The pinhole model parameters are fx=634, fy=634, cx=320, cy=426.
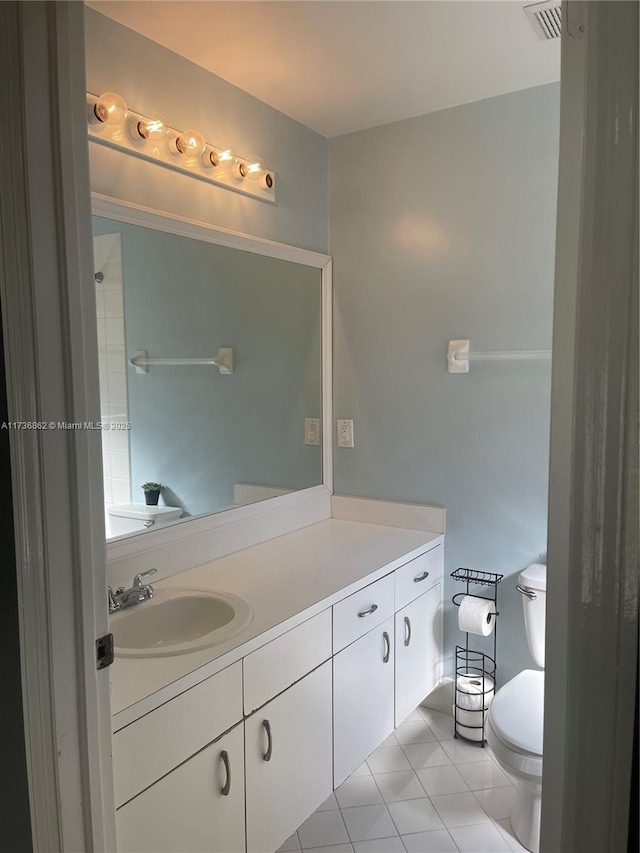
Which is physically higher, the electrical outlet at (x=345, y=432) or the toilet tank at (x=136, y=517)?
the electrical outlet at (x=345, y=432)

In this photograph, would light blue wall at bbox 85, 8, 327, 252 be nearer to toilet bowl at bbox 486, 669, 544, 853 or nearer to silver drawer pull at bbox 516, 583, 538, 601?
silver drawer pull at bbox 516, 583, 538, 601

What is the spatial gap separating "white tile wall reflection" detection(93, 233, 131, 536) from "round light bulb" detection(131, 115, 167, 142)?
31 cm

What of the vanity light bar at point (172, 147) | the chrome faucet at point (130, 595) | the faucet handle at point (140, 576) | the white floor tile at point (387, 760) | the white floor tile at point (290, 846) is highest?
the vanity light bar at point (172, 147)

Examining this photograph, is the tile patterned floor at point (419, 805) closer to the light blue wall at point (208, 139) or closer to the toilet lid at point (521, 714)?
the toilet lid at point (521, 714)

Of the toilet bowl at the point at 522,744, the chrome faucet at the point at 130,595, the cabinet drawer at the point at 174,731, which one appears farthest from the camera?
the toilet bowl at the point at 522,744

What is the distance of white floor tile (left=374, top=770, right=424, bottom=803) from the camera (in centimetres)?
221

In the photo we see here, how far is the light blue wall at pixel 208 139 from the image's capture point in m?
1.81

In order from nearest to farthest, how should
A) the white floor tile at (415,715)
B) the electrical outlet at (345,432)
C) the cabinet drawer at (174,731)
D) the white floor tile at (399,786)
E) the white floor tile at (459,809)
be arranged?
the cabinet drawer at (174,731) → the white floor tile at (459,809) → the white floor tile at (399,786) → the white floor tile at (415,715) → the electrical outlet at (345,432)

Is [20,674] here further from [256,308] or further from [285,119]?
[285,119]

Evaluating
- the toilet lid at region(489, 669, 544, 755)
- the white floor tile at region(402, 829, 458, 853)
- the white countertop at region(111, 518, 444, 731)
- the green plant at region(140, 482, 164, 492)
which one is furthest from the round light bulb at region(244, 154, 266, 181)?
the white floor tile at region(402, 829, 458, 853)

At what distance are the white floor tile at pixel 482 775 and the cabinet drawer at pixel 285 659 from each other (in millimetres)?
852

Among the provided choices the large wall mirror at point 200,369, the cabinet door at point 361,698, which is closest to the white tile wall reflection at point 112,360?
the large wall mirror at point 200,369

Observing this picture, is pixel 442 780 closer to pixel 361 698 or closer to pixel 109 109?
pixel 361 698

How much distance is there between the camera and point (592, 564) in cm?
57
